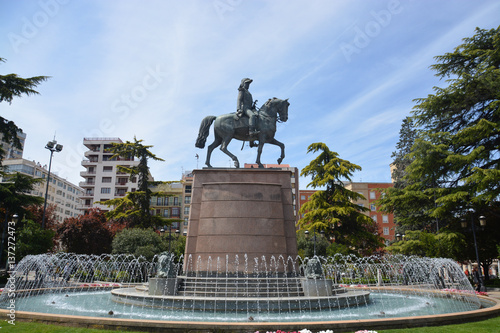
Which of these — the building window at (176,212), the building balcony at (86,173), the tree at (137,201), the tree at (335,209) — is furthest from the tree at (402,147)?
the building balcony at (86,173)

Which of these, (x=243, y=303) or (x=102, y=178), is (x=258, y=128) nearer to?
(x=243, y=303)

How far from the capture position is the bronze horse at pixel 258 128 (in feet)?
56.5

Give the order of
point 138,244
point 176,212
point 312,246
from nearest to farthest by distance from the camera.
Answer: point 138,244
point 312,246
point 176,212

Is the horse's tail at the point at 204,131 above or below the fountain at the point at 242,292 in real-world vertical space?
above

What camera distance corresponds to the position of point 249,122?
17.0 metres

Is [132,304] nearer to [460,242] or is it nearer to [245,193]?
[245,193]

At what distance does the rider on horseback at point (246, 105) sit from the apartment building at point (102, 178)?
6026cm

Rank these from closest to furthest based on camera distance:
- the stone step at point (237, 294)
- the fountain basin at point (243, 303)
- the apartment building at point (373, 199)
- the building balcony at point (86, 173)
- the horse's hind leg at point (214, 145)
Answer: the fountain basin at point (243, 303) → the stone step at point (237, 294) → the horse's hind leg at point (214, 145) → the apartment building at point (373, 199) → the building balcony at point (86, 173)

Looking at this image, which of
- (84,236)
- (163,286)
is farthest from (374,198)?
(163,286)

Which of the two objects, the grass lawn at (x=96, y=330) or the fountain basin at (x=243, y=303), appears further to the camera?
the fountain basin at (x=243, y=303)

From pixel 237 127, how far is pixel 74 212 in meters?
89.5

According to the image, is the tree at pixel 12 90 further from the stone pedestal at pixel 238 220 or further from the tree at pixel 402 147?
the tree at pixel 402 147

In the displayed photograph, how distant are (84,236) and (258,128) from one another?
27.8 metres

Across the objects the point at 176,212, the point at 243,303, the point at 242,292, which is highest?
the point at 176,212
